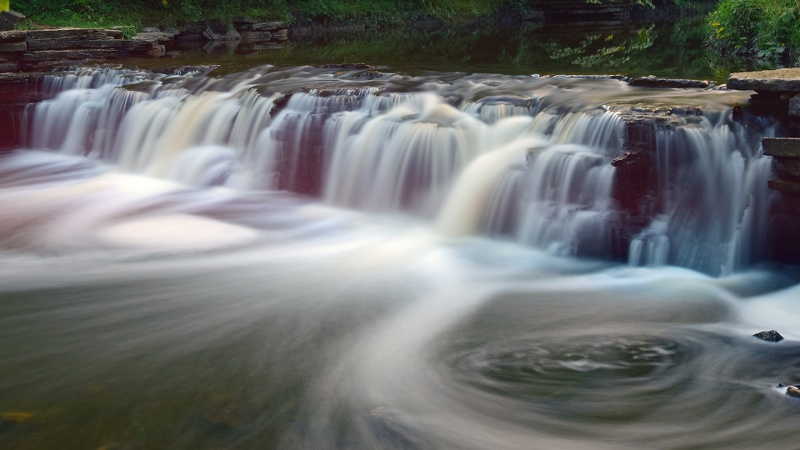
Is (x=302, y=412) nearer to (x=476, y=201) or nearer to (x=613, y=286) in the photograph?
(x=613, y=286)

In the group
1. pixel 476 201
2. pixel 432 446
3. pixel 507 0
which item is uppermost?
pixel 507 0

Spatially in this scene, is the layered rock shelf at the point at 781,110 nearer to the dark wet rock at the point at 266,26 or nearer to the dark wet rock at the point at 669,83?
the dark wet rock at the point at 669,83

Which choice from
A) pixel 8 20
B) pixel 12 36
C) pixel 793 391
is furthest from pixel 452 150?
pixel 8 20

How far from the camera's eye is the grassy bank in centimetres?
1909

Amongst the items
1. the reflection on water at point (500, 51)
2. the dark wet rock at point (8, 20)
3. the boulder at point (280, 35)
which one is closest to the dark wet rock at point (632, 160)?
the reflection on water at point (500, 51)

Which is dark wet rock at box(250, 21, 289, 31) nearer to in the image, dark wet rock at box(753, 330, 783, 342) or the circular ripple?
the circular ripple

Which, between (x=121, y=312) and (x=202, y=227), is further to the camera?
(x=202, y=227)

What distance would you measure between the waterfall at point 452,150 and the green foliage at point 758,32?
6356mm

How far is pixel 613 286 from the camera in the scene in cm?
595

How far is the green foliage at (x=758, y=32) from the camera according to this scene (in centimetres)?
1365

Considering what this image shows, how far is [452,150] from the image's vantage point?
25.2 feet

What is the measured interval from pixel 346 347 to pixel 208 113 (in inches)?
214

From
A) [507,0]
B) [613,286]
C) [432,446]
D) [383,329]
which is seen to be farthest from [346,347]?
[507,0]

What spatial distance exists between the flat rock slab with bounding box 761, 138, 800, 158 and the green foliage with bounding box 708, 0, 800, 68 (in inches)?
308
